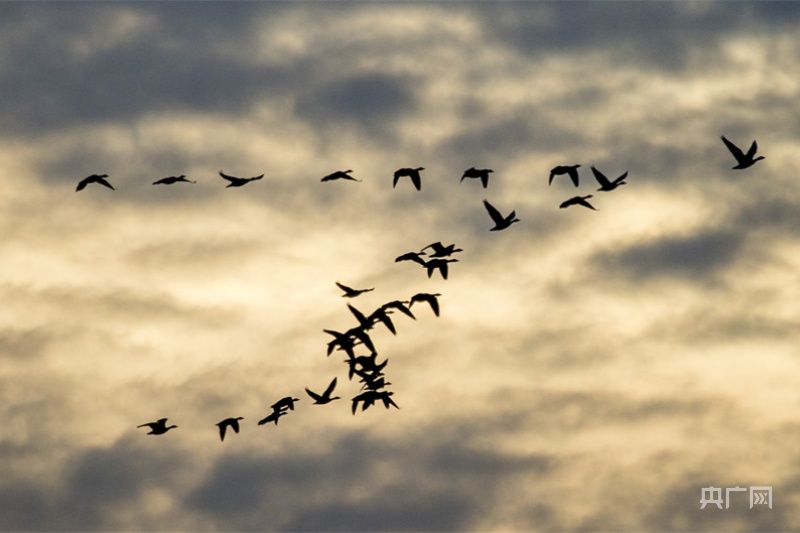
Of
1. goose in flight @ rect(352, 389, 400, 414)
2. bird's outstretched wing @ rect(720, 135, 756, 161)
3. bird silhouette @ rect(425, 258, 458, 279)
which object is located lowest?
goose in flight @ rect(352, 389, 400, 414)

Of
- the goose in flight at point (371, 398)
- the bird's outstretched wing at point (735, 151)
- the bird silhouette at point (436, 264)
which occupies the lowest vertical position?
the goose in flight at point (371, 398)

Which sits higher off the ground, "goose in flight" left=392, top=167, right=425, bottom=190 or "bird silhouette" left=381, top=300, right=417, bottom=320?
"goose in flight" left=392, top=167, right=425, bottom=190

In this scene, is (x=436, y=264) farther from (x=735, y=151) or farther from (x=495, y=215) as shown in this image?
(x=735, y=151)

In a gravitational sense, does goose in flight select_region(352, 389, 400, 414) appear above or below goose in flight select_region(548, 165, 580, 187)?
below

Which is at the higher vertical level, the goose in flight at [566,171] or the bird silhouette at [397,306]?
the goose in flight at [566,171]

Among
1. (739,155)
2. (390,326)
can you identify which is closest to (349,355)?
(390,326)

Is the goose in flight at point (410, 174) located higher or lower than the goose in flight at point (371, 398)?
higher

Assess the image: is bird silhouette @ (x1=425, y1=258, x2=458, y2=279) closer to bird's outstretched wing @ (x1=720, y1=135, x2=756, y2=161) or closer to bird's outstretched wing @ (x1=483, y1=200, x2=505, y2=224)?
bird's outstretched wing @ (x1=483, y1=200, x2=505, y2=224)

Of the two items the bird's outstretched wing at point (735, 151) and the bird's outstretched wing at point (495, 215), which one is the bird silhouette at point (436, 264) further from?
the bird's outstretched wing at point (735, 151)

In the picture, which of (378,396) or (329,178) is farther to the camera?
(378,396)

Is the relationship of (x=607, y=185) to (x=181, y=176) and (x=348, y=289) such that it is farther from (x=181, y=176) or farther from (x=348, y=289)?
(x=181, y=176)

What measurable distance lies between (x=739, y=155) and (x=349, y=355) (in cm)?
2458

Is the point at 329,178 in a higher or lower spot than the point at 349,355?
higher

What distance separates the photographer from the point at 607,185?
7381 cm
